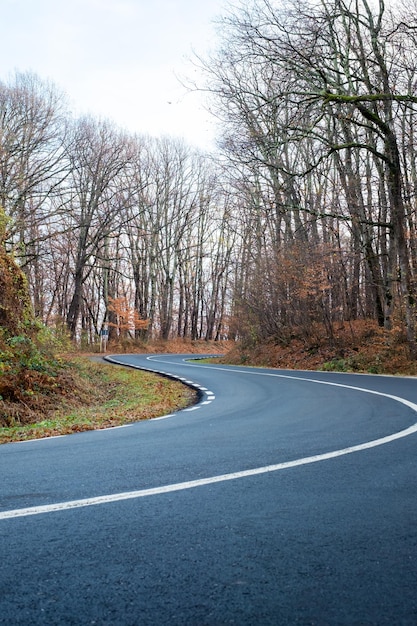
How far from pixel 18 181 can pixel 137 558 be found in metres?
28.4

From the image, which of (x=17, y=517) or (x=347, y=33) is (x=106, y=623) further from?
(x=347, y=33)

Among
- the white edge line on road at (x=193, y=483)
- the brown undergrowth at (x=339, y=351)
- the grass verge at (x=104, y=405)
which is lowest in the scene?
the grass verge at (x=104, y=405)

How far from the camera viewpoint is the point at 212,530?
3334 millimetres

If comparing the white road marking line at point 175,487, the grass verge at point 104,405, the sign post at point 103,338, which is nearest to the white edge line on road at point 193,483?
the white road marking line at point 175,487

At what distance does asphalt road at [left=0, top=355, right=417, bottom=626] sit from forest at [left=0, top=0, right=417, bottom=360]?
41.4 ft

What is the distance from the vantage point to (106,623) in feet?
7.30

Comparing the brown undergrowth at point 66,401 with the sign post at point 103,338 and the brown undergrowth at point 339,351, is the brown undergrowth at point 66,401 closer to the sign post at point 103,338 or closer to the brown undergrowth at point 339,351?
the brown undergrowth at point 339,351

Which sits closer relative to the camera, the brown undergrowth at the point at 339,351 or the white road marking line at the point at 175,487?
the white road marking line at the point at 175,487

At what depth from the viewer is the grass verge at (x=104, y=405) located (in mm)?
8883

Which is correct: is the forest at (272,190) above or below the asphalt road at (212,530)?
above

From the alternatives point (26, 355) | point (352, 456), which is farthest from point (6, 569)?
point (26, 355)

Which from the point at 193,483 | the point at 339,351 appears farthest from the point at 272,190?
the point at 193,483

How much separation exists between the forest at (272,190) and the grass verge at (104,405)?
18.6ft

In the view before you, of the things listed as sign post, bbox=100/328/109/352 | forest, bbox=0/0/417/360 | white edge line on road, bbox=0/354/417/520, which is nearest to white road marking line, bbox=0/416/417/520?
white edge line on road, bbox=0/354/417/520
